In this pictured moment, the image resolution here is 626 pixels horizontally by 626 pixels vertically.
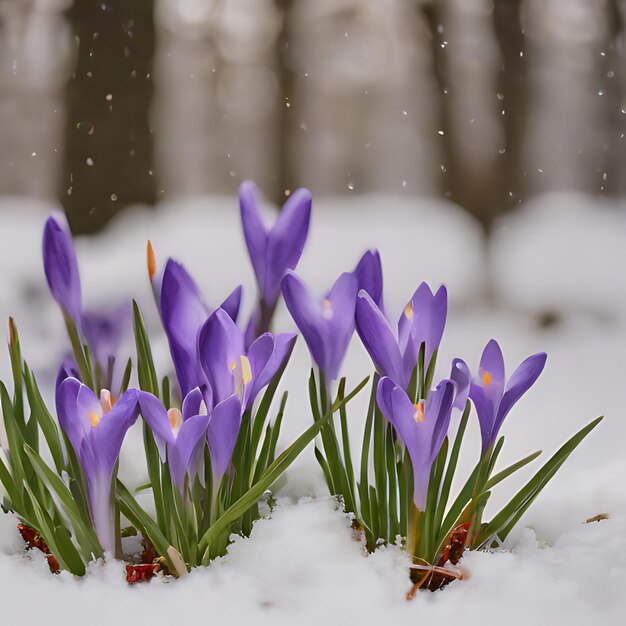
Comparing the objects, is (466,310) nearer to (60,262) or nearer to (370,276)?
(370,276)

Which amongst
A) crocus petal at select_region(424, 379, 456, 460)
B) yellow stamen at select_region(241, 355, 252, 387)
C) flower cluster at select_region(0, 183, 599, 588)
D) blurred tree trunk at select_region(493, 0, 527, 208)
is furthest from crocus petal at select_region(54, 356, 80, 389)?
blurred tree trunk at select_region(493, 0, 527, 208)

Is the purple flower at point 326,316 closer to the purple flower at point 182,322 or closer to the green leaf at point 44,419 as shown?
the purple flower at point 182,322

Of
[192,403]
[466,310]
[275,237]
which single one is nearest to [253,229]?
[275,237]

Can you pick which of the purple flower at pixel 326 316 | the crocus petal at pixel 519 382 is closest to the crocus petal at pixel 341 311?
the purple flower at pixel 326 316

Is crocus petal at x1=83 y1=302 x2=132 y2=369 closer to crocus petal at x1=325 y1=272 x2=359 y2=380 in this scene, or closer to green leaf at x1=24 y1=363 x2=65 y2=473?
green leaf at x1=24 y1=363 x2=65 y2=473

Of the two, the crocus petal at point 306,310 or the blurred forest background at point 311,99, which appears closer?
the crocus petal at point 306,310

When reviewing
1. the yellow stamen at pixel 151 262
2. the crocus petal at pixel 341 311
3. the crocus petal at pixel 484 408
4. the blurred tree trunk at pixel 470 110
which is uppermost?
the blurred tree trunk at pixel 470 110
